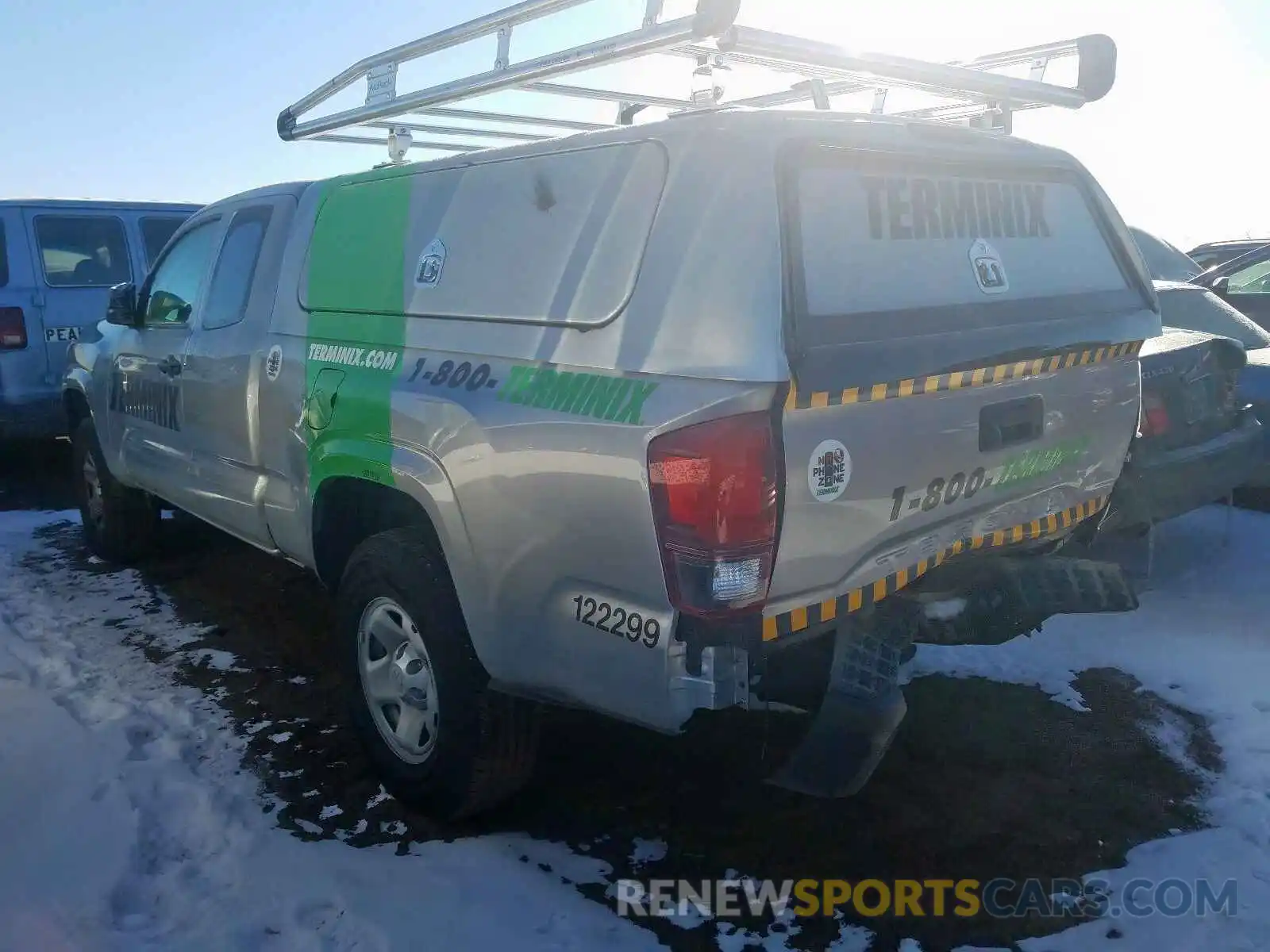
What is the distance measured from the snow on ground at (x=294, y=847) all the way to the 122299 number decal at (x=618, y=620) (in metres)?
0.85

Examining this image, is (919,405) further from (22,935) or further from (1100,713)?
(22,935)

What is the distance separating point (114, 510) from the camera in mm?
5957

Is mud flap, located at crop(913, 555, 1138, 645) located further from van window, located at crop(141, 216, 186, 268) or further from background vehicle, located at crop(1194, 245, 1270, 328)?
van window, located at crop(141, 216, 186, 268)

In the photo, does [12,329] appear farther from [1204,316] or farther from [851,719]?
[1204,316]

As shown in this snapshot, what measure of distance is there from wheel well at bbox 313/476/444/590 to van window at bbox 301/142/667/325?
589 mm

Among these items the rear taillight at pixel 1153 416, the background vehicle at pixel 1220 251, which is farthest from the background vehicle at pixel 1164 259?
the rear taillight at pixel 1153 416

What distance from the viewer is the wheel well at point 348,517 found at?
11.2 feet

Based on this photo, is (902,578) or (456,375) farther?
(456,375)

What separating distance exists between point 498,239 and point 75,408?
4290 millimetres

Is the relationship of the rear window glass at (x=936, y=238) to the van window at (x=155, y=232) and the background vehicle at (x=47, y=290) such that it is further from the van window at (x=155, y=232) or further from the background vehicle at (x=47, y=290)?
the van window at (x=155, y=232)

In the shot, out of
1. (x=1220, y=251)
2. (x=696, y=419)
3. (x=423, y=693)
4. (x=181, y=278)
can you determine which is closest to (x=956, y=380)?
(x=696, y=419)

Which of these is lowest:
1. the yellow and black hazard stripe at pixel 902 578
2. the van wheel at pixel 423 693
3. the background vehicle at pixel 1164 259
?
the van wheel at pixel 423 693

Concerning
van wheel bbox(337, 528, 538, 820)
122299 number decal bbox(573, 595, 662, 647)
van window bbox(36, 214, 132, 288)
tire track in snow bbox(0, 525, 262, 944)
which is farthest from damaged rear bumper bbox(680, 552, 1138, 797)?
van window bbox(36, 214, 132, 288)

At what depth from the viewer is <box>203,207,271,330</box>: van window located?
14.1ft
